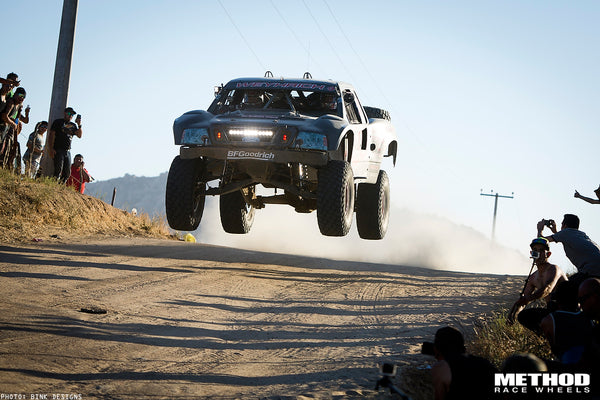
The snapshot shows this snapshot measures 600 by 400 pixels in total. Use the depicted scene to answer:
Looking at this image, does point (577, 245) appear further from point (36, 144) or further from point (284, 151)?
point (36, 144)

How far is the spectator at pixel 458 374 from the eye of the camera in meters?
3.96

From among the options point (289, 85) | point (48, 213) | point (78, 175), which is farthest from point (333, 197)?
point (78, 175)

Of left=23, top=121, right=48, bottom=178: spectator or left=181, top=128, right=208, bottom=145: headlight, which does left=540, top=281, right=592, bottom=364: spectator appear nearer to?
left=181, top=128, right=208, bottom=145: headlight

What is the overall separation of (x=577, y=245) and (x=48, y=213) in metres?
8.90

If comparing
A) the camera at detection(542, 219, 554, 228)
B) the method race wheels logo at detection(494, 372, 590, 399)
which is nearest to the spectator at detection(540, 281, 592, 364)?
the method race wheels logo at detection(494, 372, 590, 399)

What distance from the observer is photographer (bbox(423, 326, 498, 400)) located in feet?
13.0

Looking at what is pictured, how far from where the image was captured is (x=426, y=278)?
40.4 feet

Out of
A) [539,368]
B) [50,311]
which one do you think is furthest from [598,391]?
[50,311]

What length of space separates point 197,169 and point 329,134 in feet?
6.25

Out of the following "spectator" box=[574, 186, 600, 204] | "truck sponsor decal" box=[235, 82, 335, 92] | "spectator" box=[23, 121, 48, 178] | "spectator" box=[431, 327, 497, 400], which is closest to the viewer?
"spectator" box=[431, 327, 497, 400]

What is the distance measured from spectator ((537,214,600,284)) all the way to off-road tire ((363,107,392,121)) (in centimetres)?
416

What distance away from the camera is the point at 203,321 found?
733 cm

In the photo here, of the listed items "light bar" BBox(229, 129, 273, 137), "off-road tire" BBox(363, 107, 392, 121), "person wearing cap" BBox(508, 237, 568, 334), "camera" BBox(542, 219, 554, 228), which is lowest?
"person wearing cap" BBox(508, 237, 568, 334)

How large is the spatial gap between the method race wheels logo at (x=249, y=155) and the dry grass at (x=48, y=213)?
13.6ft
